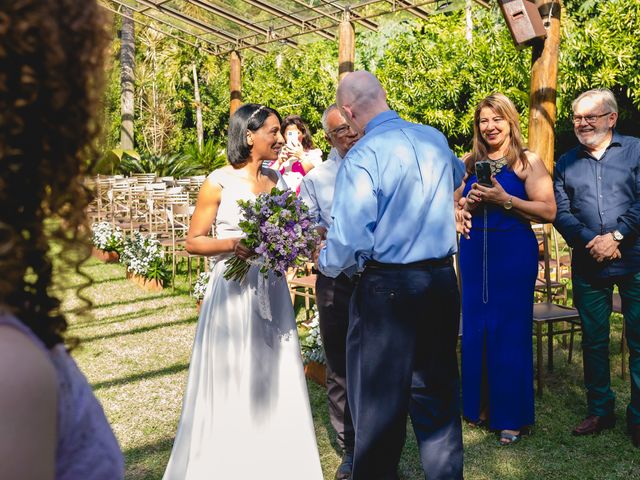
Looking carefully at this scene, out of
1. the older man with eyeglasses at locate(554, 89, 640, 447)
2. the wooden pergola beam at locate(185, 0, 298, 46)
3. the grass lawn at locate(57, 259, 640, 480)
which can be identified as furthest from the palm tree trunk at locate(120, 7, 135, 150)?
the older man with eyeglasses at locate(554, 89, 640, 447)

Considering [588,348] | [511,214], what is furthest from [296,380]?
[588,348]

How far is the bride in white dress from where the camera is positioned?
12.5ft

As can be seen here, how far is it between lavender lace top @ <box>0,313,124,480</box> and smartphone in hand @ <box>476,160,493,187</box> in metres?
3.69

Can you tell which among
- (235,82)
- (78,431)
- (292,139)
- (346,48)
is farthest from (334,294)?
(235,82)

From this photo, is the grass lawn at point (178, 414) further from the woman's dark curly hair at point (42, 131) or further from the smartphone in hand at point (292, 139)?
the woman's dark curly hair at point (42, 131)

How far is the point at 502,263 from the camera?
15.2 feet

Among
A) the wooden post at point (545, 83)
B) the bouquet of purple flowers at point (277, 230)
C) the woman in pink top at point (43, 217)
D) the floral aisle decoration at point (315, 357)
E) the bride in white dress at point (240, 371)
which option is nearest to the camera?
the woman in pink top at point (43, 217)

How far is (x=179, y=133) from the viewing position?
4188 cm

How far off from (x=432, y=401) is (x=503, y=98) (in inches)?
84.7

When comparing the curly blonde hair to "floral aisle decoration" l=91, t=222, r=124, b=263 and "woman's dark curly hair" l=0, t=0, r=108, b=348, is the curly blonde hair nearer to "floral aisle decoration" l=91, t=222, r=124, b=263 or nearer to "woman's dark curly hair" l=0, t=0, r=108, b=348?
"woman's dark curly hair" l=0, t=0, r=108, b=348

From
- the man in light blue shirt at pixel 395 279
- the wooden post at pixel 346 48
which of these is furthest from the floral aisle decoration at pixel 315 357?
the wooden post at pixel 346 48

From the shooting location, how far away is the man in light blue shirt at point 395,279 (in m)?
3.18

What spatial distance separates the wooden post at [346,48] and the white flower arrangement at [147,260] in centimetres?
395

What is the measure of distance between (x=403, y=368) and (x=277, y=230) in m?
0.91
